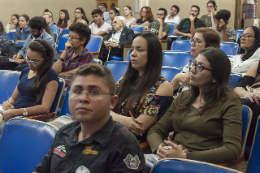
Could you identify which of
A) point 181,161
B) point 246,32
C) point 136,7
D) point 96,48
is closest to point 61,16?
point 136,7

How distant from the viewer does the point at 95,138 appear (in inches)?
43.4

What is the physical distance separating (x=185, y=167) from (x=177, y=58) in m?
2.40

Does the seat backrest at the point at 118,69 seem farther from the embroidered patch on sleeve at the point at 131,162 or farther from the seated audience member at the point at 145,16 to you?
the seated audience member at the point at 145,16

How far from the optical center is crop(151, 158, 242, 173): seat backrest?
0.97 metres

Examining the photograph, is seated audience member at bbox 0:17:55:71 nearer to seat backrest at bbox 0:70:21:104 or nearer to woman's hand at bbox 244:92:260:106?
seat backrest at bbox 0:70:21:104

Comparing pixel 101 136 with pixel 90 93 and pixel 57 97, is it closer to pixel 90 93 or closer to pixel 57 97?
pixel 90 93

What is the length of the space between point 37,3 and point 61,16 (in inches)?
67.7

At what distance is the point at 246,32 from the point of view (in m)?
3.01

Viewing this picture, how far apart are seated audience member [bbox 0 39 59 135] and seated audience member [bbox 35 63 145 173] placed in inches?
46.0

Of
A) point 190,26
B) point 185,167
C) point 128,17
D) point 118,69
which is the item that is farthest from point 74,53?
point 128,17

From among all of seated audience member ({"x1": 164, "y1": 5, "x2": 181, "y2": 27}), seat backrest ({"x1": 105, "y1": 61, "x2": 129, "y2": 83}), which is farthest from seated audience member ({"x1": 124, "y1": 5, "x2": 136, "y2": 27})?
seat backrest ({"x1": 105, "y1": 61, "x2": 129, "y2": 83})

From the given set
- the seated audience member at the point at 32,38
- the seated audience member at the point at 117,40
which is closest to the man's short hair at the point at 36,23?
the seated audience member at the point at 32,38

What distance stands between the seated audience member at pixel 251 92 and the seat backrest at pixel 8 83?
6.01ft

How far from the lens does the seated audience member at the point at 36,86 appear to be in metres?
2.28
